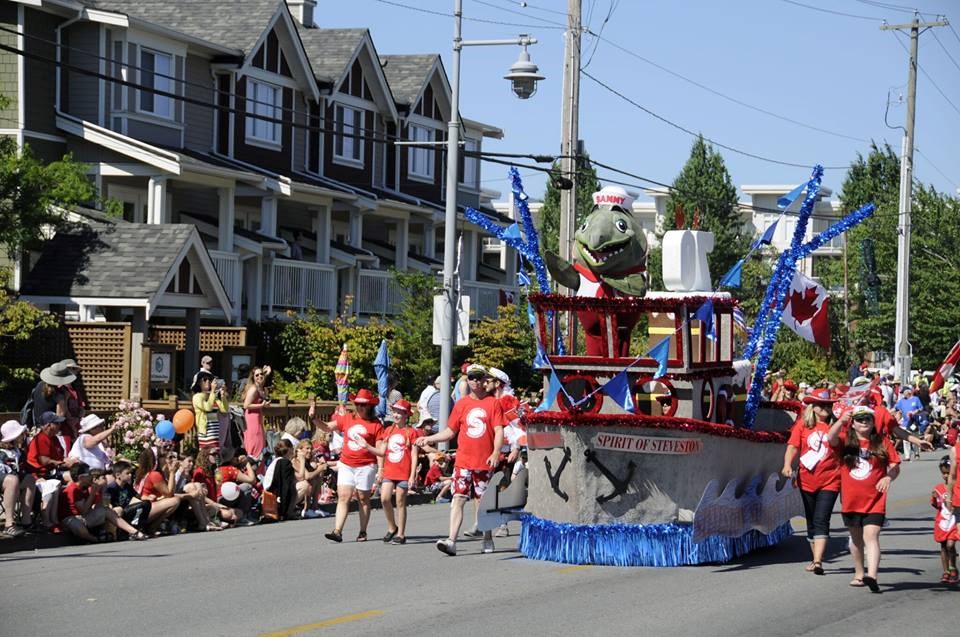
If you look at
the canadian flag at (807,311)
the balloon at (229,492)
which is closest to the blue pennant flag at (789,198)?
the canadian flag at (807,311)

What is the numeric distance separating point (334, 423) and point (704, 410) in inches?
158

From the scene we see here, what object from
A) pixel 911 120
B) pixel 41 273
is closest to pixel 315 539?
pixel 41 273

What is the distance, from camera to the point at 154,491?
653 inches

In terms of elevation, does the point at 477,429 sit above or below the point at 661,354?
below

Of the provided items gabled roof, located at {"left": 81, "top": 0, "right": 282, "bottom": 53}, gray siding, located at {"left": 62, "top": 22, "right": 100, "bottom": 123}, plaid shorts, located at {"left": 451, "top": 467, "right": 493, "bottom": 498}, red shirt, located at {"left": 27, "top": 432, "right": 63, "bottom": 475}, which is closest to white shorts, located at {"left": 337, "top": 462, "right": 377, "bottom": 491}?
plaid shorts, located at {"left": 451, "top": 467, "right": 493, "bottom": 498}

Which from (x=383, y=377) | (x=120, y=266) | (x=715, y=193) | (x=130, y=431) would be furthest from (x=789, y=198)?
(x=715, y=193)

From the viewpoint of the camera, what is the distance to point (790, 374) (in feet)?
146

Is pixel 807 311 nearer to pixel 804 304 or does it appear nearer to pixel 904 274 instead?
pixel 804 304

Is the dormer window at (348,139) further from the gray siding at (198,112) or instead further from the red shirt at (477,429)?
the red shirt at (477,429)

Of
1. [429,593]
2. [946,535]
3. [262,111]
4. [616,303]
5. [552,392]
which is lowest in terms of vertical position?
[429,593]

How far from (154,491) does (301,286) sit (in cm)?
1885

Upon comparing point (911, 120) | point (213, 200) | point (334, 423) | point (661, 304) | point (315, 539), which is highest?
point (911, 120)

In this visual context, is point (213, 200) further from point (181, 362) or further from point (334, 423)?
point (334, 423)

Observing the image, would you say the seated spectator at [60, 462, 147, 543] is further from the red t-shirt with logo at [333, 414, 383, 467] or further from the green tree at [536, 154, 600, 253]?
the green tree at [536, 154, 600, 253]
